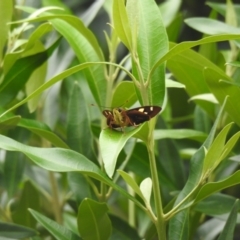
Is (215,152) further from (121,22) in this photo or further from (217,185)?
(121,22)

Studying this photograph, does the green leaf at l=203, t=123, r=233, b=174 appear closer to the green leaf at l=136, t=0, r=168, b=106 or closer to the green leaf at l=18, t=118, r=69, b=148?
the green leaf at l=136, t=0, r=168, b=106

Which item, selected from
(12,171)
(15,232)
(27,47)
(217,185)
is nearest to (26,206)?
(12,171)

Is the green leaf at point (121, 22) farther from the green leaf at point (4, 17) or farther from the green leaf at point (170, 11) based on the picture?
the green leaf at point (170, 11)

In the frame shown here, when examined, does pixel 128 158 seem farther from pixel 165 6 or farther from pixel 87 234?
pixel 165 6

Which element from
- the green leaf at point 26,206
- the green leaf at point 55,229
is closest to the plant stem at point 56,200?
the green leaf at point 26,206

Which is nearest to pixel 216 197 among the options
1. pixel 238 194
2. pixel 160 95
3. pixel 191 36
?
pixel 160 95

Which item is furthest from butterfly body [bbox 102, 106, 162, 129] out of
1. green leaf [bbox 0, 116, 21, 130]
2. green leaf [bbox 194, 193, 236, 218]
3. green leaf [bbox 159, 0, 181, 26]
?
green leaf [bbox 159, 0, 181, 26]
